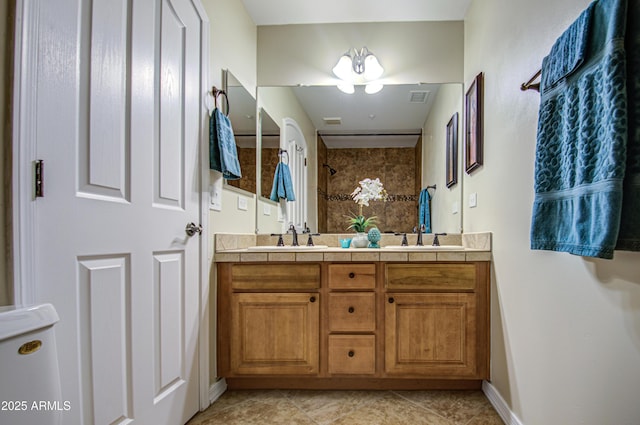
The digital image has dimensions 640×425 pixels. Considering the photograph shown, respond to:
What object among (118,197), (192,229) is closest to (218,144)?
(192,229)

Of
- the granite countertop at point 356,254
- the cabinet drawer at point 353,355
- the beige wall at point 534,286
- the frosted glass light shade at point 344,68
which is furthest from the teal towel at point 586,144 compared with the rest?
the frosted glass light shade at point 344,68

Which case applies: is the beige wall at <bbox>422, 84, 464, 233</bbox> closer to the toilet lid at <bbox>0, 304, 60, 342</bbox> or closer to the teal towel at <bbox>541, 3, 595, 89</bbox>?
the teal towel at <bbox>541, 3, 595, 89</bbox>

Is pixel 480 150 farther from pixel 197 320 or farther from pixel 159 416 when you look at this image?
pixel 159 416

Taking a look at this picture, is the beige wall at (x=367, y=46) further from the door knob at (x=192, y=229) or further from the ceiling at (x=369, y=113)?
the door knob at (x=192, y=229)

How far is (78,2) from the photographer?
994 mm

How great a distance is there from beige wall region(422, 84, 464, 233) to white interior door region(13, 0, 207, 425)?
1.60 meters

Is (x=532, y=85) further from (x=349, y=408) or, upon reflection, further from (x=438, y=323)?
(x=349, y=408)

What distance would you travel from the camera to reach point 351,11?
231 cm

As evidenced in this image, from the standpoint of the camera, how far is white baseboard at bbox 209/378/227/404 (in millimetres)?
1768

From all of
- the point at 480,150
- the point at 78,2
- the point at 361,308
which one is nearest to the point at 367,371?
the point at 361,308

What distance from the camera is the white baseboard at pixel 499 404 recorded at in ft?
4.93

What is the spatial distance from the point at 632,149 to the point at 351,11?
2.07 metres

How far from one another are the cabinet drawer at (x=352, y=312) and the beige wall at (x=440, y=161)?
878mm

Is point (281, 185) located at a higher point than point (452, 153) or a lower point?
lower
